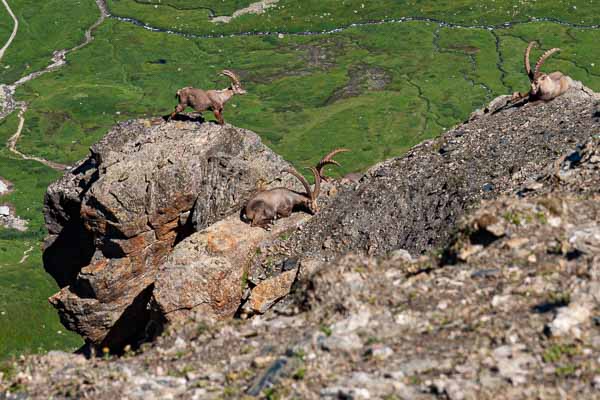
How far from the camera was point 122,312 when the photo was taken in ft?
116

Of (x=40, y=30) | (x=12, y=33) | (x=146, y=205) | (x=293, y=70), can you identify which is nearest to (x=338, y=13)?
(x=293, y=70)

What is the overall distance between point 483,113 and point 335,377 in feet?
83.4

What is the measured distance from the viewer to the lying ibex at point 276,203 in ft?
105

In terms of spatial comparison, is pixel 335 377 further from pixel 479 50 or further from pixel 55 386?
pixel 479 50

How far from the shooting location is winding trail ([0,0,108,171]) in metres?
92.9

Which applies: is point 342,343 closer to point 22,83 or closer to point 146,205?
point 146,205

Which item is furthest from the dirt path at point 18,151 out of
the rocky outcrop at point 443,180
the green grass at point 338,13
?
the rocky outcrop at point 443,180

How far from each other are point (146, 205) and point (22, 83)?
3539 inches

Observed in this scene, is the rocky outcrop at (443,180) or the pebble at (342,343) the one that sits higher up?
the pebble at (342,343)

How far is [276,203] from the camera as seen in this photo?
31969mm

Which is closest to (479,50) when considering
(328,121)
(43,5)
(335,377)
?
(328,121)

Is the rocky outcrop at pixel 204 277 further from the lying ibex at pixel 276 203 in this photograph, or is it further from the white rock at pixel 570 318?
the white rock at pixel 570 318

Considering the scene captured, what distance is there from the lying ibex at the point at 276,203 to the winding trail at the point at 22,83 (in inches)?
2448

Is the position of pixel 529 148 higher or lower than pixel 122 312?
higher
